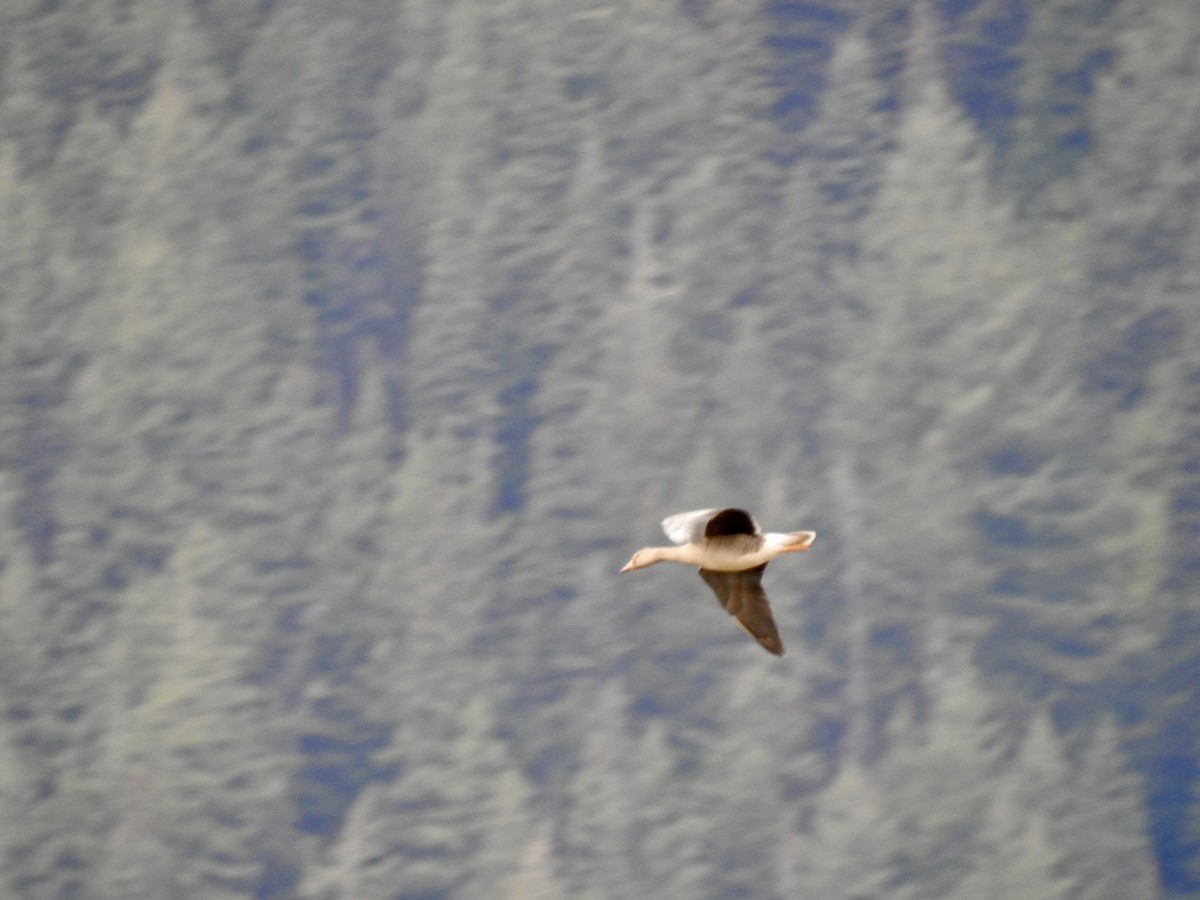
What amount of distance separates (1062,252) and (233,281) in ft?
58.6

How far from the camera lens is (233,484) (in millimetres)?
37094

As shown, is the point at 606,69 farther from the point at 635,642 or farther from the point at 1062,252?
the point at 635,642

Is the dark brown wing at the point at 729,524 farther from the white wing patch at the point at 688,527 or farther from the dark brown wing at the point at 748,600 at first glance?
the dark brown wing at the point at 748,600

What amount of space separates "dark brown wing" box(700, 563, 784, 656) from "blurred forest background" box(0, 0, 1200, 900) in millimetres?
21063

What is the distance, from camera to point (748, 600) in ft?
29.2

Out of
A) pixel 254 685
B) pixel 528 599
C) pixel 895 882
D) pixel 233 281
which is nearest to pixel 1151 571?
pixel 895 882

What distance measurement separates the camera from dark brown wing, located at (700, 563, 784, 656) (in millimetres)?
8766

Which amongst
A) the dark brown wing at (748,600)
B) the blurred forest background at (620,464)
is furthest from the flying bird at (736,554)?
the blurred forest background at (620,464)

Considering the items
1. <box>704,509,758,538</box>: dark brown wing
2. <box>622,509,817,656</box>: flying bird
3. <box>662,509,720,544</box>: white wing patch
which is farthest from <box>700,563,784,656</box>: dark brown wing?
<box>662,509,720,544</box>: white wing patch

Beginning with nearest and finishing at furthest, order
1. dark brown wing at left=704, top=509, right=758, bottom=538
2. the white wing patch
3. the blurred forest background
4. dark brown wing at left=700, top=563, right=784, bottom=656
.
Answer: dark brown wing at left=704, top=509, right=758, bottom=538 < the white wing patch < dark brown wing at left=700, top=563, right=784, bottom=656 < the blurred forest background

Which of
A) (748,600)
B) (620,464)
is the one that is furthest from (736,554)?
(620,464)

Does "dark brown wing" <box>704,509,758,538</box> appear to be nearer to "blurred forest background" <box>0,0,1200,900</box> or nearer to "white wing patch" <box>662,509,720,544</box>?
"white wing patch" <box>662,509,720,544</box>

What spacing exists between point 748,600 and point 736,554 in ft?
1.36

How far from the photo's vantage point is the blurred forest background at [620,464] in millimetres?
30797
